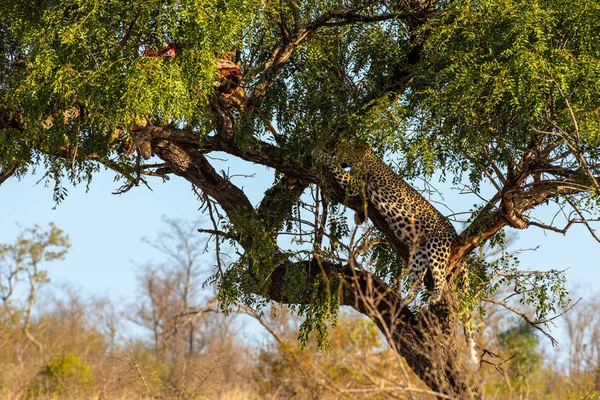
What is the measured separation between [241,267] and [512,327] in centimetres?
2645

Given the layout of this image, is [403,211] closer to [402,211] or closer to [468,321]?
[402,211]

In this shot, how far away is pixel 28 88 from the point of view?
9.34 m

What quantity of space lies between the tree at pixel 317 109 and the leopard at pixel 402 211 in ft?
0.64

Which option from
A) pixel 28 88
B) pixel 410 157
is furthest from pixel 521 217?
pixel 28 88

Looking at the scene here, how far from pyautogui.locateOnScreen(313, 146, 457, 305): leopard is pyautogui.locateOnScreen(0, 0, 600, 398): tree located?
19 cm

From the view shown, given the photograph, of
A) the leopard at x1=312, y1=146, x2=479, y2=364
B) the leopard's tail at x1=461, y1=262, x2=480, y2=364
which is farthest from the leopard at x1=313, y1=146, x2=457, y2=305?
the leopard's tail at x1=461, y1=262, x2=480, y2=364

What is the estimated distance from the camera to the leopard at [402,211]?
35.4 feet

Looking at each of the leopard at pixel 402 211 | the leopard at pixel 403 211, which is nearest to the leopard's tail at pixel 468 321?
the leopard at pixel 403 211

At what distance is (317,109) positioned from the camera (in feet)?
35.4

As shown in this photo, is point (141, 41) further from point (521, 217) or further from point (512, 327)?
Result: point (512, 327)

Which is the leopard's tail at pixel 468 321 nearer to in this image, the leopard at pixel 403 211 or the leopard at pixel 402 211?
the leopard at pixel 403 211

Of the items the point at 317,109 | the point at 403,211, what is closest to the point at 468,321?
the point at 403,211

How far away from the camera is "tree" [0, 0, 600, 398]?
9188 mm

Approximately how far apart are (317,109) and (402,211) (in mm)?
1660
